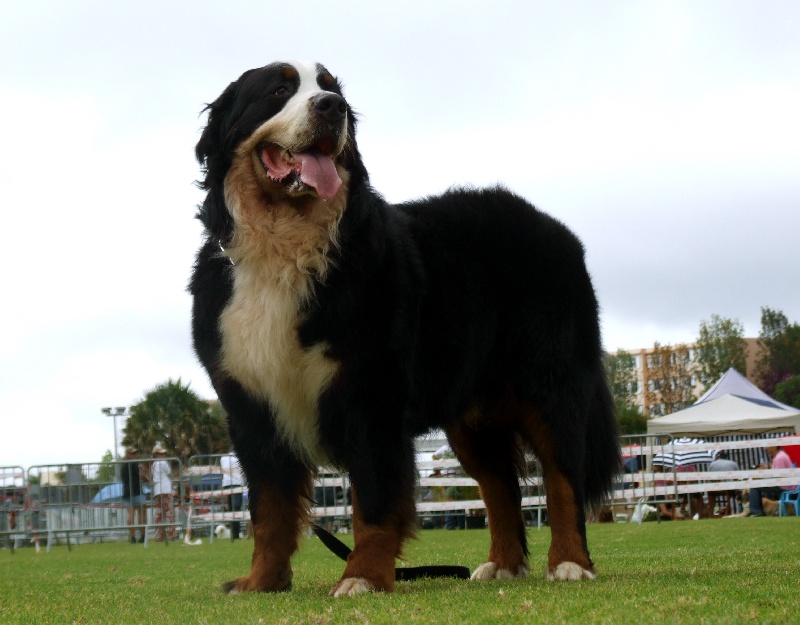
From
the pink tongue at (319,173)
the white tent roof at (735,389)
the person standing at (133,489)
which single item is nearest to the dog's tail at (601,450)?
the pink tongue at (319,173)

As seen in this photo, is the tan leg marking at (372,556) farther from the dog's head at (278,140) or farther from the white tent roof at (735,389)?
the white tent roof at (735,389)

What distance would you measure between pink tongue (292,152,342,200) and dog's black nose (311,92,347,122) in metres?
0.18

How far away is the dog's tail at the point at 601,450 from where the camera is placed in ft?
19.0

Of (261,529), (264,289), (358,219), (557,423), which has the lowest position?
(261,529)

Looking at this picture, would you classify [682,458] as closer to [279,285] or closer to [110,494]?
[110,494]

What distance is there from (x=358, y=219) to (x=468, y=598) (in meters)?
1.77

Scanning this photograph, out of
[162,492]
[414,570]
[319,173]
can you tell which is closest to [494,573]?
[414,570]

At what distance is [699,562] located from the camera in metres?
5.97

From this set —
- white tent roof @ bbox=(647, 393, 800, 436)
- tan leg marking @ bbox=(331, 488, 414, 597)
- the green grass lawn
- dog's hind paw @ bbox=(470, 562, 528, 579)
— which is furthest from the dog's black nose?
white tent roof @ bbox=(647, 393, 800, 436)

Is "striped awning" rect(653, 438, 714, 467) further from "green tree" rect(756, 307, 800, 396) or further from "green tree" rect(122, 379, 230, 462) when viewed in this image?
"green tree" rect(756, 307, 800, 396)

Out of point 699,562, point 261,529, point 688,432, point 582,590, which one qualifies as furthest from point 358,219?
point 688,432

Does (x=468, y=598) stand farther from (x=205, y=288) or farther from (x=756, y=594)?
(x=205, y=288)

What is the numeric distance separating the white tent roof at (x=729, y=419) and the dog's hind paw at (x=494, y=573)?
22751mm

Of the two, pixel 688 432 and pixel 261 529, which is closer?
pixel 261 529
